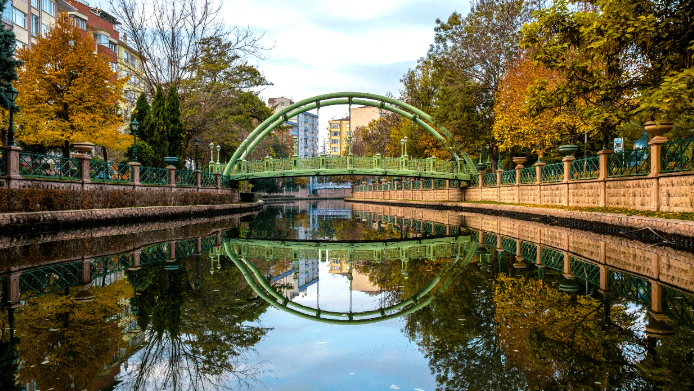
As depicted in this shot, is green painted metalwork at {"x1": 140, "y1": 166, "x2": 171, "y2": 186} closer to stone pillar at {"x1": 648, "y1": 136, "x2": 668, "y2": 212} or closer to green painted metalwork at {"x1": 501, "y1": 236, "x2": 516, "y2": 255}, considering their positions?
green painted metalwork at {"x1": 501, "y1": 236, "x2": 516, "y2": 255}

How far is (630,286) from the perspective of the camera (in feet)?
21.2

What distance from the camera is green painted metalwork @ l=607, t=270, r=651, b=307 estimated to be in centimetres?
581

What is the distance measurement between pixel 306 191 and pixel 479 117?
65832 mm

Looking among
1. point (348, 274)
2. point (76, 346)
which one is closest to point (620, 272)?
point (348, 274)

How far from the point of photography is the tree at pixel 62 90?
23.2 meters

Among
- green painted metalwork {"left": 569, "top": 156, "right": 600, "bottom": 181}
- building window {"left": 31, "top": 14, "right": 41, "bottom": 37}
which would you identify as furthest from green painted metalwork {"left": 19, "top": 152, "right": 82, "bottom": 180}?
building window {"left": 31, "top": 14, "right": 41, "bottom": 37}

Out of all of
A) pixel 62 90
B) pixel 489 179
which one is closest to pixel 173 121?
pixel 62 90

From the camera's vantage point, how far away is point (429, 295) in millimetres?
6301

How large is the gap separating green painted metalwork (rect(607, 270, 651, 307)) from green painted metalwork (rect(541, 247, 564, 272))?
0.94 metres

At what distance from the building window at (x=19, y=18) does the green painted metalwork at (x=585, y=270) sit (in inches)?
1540

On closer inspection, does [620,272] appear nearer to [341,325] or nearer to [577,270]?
[577,270]

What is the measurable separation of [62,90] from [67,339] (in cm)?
2349

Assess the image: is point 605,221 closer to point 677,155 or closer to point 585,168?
point 677,155

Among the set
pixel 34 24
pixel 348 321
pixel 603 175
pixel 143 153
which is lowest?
pixel 348 321
